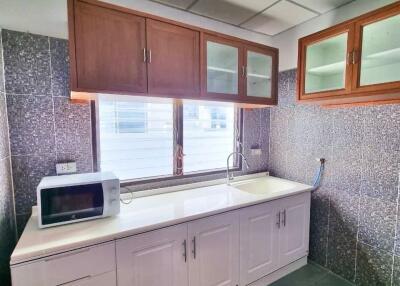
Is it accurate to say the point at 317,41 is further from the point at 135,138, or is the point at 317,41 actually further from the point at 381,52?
the point at 135,138

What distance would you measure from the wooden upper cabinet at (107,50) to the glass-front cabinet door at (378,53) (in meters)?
1.53

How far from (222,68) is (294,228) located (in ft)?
5.42

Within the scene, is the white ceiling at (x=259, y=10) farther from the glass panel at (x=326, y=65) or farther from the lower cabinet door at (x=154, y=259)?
the lower cabinet door at (x=154, y=259)

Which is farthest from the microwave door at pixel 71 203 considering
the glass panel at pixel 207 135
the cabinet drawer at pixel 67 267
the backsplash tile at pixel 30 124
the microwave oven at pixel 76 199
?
the glass panel at pixel 207 135

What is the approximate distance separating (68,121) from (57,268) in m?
1.00

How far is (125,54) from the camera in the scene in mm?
1428

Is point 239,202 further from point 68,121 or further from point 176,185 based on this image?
point 68,121

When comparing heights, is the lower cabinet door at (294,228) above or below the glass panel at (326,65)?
below

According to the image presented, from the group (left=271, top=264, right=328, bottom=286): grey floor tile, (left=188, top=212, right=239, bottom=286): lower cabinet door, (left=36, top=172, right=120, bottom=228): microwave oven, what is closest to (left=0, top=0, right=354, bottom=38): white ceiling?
(left=36, top=172, right=120, bottom=228): microwave oven

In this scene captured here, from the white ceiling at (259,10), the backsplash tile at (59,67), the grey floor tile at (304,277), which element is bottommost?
the grey floor tile at (304,277)

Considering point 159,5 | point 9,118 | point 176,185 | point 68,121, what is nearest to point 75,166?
point 68,121

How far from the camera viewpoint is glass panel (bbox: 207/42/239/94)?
178cm

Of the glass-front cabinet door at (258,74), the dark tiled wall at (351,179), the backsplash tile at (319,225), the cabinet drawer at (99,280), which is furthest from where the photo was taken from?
the backsplash tile at (319,225)

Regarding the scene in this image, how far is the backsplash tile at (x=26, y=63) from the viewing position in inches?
56.4
